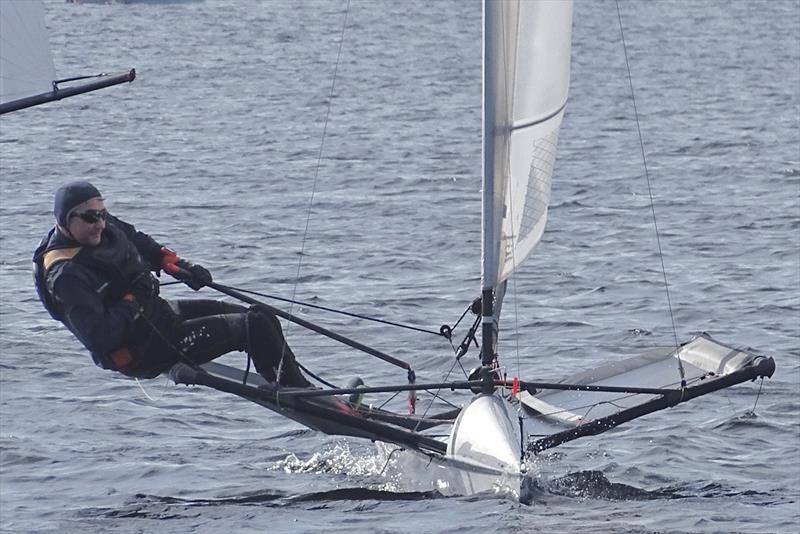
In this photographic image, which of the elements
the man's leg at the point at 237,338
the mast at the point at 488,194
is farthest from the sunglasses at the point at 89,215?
the mast at the point at 488,194

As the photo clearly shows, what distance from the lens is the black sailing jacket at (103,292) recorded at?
319 inches

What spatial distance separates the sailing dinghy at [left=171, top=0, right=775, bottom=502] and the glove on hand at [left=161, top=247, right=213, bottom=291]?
8.5 inches

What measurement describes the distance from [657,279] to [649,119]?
12.5 m

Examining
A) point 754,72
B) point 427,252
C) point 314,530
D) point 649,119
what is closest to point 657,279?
point 427,252

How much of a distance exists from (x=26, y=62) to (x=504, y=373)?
12.1 ft

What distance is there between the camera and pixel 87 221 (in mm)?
8234

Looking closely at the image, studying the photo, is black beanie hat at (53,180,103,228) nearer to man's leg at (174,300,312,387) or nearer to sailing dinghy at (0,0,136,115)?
man's leg at (174,300,312,387)

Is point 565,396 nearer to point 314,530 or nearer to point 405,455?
point 405,455

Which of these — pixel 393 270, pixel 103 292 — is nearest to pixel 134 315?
pixel 103 292

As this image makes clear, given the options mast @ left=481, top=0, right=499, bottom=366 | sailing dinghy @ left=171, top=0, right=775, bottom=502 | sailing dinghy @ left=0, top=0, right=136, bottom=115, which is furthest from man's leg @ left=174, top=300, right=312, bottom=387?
sailing dinghy @ left=0, top=0, right=136, bottom=115

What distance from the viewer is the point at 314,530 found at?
8.23 metres

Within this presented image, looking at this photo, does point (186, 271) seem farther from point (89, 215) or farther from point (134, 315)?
Result: point (89, 215)

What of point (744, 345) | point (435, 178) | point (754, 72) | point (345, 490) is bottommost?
point (754, 72)

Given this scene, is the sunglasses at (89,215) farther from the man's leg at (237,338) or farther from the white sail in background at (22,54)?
the white sail in background at (22,54)
